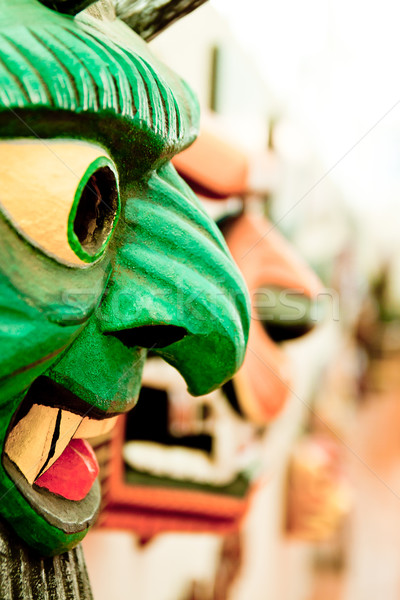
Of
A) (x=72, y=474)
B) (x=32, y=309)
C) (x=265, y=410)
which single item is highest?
(x=32, y=309)

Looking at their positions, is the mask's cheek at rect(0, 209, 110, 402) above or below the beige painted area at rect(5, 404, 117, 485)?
above

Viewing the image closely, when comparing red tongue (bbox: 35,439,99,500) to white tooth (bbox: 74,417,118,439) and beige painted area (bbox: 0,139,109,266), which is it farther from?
beige painted area (bbox: 0,139,109,266)

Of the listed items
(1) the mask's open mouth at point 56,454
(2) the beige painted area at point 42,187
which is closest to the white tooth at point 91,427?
(1) the mask's open mouth at point 56,454

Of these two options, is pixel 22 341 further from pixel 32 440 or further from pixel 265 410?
pixel 265 410

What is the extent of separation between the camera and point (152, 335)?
32cm

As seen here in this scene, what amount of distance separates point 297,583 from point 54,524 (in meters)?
1.88

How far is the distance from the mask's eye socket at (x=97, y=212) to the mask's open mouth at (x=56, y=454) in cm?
7

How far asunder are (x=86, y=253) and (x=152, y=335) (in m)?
0.06

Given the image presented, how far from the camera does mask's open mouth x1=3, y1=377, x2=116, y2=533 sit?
0.98 ft

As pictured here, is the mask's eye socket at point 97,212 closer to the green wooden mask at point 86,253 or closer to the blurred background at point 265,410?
the green wooden mask at point 86,253

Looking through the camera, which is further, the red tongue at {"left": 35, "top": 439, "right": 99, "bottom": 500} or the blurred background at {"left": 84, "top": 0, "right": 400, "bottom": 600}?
the blurred background at {"left": 84, "top": 0, "right": 400, "bottom": 600}

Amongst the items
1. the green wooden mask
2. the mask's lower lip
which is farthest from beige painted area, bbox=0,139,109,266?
the mask's lower lip

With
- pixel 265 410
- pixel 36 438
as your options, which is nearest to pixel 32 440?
pixel 36 438

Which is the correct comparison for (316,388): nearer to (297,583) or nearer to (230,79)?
(297,583)
